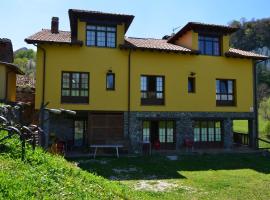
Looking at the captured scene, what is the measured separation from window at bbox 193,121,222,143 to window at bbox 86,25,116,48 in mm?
8023

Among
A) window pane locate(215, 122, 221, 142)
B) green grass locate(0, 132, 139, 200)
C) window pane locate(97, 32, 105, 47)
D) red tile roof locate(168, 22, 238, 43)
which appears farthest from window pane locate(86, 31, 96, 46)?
green grass locate(0, 132, 139, 200)

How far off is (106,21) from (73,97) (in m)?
5.11

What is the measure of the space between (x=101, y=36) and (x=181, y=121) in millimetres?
7507

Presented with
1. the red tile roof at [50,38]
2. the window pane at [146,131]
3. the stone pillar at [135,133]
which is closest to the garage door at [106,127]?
the stone pillar at [135,133]

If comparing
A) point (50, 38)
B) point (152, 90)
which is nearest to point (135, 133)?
point (152, 90)

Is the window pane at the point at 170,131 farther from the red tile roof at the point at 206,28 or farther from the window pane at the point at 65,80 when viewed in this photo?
the window pane at the point at 65,80

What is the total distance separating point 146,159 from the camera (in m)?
18.1

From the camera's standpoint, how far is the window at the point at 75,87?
20047 millimetres

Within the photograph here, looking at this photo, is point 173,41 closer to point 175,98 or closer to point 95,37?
point 175,98

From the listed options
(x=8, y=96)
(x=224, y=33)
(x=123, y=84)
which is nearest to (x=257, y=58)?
(x=224, y=33)

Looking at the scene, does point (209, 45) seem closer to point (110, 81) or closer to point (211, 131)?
point (211, 131)

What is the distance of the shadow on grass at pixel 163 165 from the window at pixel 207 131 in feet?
9.96

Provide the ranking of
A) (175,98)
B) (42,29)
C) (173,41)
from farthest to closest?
(173,41) < (42,29) < (175,98)

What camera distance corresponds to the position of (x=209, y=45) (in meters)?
23.0
